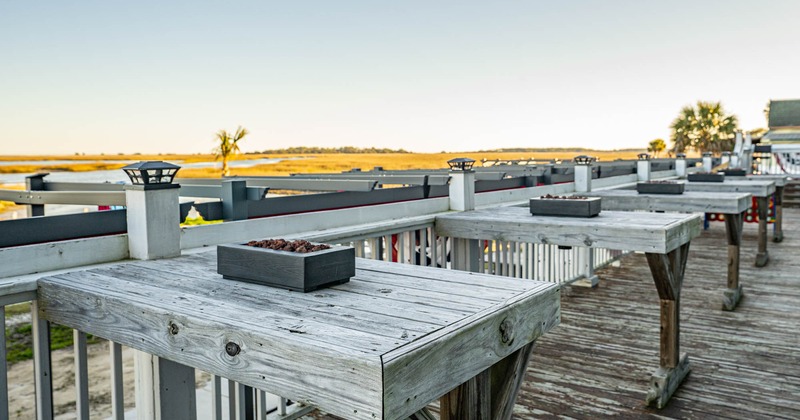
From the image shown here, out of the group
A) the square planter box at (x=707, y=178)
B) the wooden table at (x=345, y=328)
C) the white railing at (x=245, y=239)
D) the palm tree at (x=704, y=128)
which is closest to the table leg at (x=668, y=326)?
the white railing at (x=245, y=239)

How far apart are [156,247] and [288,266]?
4.06 feet

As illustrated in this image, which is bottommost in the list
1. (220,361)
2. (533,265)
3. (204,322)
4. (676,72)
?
(533,265)

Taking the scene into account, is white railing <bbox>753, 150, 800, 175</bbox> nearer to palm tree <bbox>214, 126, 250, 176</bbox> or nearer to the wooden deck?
the wooden deck

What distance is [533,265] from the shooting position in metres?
7.57

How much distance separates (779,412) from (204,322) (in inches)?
163

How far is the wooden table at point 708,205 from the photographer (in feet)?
21.1

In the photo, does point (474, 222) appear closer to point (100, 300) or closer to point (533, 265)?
point (533, 265)

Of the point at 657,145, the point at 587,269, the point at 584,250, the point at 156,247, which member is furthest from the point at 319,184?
the point at 657,145

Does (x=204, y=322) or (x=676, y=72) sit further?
(x=676, y=72)

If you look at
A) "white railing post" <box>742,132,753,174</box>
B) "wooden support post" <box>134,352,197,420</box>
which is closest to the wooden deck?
"wooden support post" <box>134,352,197,420</box>

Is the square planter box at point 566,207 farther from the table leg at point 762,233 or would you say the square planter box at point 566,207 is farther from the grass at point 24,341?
the grass at point 24,341

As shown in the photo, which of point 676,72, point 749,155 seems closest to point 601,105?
point 676,72

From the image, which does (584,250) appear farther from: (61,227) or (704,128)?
(704,128)

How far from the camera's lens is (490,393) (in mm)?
2240
